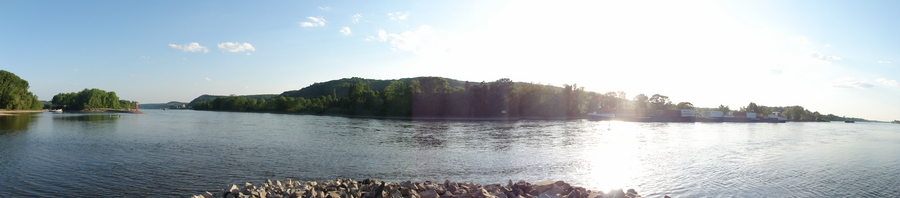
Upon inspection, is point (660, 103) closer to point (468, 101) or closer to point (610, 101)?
point (610, 101)

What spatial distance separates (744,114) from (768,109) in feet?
159

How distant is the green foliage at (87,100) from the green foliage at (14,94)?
3489 centimetres

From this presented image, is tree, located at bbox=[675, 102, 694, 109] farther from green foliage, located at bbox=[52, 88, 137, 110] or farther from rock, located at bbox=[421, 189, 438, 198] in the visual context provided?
green foliage, located at bbox=[52, 88, 137, 110]

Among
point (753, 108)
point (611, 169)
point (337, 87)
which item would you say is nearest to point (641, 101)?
point (753, 108)

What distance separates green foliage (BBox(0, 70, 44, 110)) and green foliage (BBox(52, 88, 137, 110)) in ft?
114

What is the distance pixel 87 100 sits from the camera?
4793 inches

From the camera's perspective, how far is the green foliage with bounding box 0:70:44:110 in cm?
7519

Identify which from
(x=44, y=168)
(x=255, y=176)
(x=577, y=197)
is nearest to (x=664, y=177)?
(x=577, y=197)

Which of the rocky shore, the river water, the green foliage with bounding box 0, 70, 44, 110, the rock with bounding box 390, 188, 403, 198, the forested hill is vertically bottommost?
the river water

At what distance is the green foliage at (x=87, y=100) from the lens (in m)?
122

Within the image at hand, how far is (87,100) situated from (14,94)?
5290cm

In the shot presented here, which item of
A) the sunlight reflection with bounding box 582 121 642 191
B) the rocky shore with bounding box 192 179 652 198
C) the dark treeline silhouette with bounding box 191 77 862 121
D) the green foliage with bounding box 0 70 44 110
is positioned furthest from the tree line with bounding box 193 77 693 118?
the rocky shore with bounding box 192 179 652 198

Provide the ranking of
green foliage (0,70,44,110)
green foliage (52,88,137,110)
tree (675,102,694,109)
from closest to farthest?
1. green foliage (0,70,44,110)
2. green foliage (52,88,137,110)
3. tree (675,102,694,109)

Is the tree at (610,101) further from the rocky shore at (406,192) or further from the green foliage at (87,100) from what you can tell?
the green foliage at (87,100)
